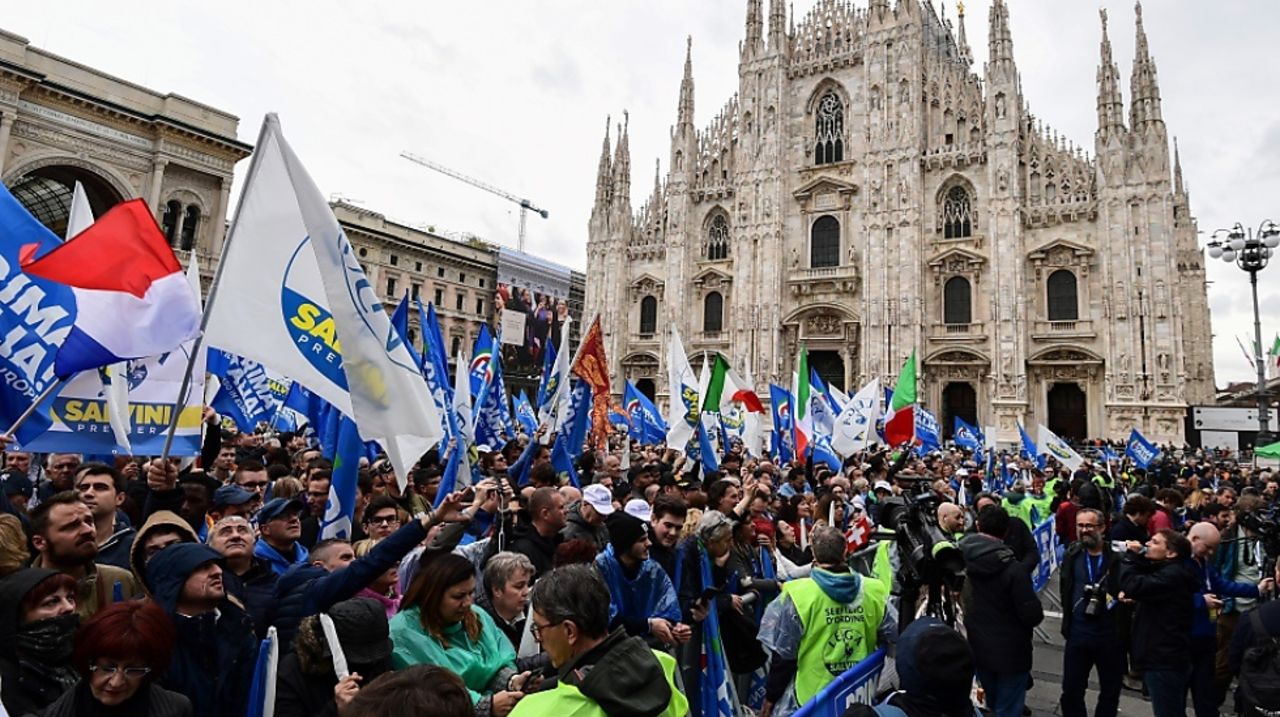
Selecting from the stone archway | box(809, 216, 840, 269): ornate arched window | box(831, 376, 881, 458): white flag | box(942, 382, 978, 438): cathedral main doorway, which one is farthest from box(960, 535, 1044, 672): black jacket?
the stone archway

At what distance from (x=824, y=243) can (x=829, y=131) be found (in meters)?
5.32

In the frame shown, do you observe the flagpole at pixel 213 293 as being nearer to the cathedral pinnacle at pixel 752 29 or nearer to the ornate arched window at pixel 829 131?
the ornate arched window at pixel 829 131

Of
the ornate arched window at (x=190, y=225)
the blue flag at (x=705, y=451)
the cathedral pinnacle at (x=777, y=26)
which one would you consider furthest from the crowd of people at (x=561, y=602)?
the cathedral pinnacle at (x=777, y=26)

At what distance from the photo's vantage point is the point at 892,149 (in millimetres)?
29953

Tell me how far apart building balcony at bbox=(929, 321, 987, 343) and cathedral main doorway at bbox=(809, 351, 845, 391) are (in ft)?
13.1

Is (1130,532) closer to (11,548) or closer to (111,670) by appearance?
(111,670)

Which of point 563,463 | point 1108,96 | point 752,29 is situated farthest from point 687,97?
point 563,463

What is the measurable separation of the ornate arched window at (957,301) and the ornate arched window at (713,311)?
9.91 metres

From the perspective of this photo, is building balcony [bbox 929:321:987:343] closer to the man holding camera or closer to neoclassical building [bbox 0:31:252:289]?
the man holding camera

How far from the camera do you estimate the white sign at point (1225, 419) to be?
23.2m

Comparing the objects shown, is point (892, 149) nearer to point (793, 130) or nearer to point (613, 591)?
point (793, 130)

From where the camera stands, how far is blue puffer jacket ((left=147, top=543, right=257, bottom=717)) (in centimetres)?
251

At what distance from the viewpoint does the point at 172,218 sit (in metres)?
28.0

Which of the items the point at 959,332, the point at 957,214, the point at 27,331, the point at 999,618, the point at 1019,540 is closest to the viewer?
the point at 999,618
